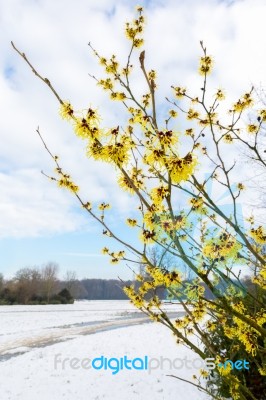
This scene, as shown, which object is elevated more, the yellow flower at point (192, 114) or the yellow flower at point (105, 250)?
the yellow flower at point (192, 114)

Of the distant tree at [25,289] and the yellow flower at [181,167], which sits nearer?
the yellow flower at [181,167]

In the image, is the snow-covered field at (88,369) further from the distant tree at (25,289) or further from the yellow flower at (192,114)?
the distant tree at (25,289)

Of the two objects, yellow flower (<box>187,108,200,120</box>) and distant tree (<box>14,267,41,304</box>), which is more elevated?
distant tree (<box>14,267,41,304</box>)

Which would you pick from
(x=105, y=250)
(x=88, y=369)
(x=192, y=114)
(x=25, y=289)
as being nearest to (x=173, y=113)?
(x=192, y=114)

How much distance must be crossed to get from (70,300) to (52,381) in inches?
1534

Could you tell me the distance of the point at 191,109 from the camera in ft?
11.4

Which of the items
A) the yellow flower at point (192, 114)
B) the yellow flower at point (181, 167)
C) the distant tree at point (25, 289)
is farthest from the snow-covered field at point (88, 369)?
the distant tree at point (25, 289)

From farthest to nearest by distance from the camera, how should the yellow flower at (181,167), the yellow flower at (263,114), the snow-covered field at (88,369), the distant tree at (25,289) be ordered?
the distant tree at (25,289) < the snow-covered field at (88,369) < the yellow flower at (263,114) < the yellow flower at (181,167)

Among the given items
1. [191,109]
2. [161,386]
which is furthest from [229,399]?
[191,109]

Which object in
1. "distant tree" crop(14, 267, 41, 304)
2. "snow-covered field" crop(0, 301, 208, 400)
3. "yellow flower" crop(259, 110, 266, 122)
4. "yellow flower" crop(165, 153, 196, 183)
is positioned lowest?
"snow-covered field" crop(0, 301, 208, 400)

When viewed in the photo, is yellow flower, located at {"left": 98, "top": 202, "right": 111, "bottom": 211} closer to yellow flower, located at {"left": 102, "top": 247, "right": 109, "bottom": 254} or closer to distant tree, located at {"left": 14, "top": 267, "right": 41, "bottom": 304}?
yellow flower, located at {"left": 102, "top": 247, "right": 109, "bottom": 254}

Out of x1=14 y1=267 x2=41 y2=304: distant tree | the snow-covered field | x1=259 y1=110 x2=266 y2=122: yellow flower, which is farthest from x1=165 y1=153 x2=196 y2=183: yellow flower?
x1=14 y1=267 x2=41 y2=304: distant tree

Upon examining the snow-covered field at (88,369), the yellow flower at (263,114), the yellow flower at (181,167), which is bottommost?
the snow-covered field at (88,369)

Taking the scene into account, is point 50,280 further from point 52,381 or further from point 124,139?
point 124,139
